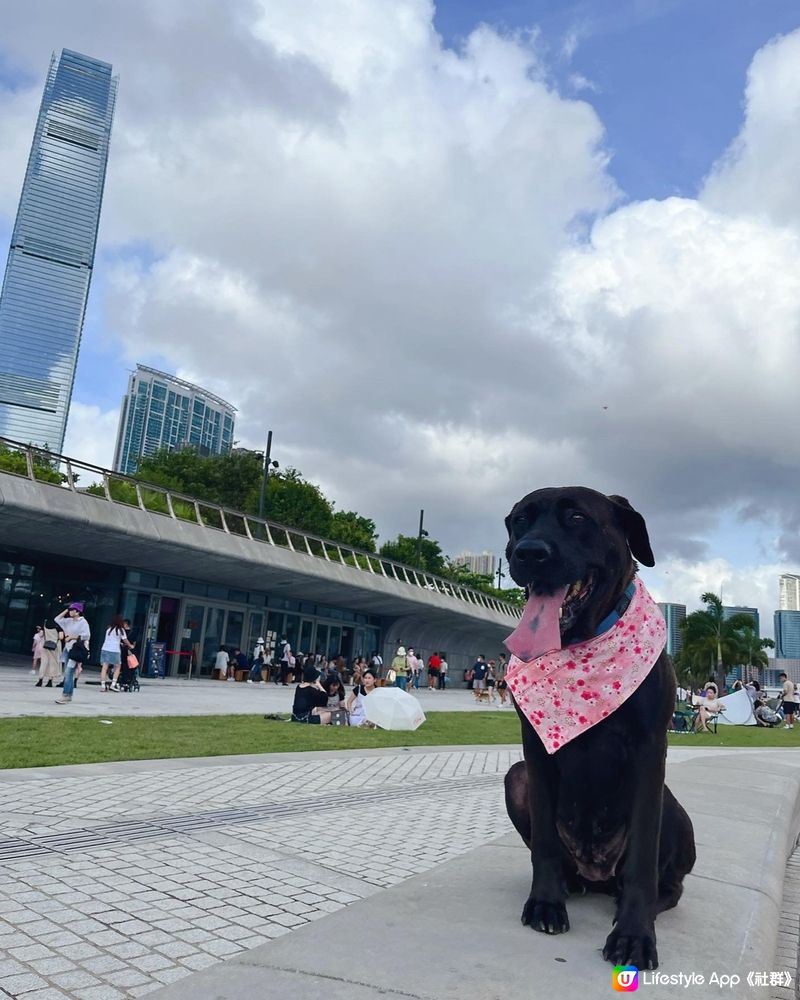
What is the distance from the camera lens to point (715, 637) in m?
64.6

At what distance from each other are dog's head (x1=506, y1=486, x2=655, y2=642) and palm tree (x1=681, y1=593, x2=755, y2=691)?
6765cm

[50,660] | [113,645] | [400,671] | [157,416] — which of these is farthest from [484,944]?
[157,416]

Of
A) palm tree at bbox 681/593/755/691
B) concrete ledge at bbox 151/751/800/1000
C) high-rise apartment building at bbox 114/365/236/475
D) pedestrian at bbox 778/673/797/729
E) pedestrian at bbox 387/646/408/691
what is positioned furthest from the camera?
high-rise apartment building at bbox 114/365/236/475

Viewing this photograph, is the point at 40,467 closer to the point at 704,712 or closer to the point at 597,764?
the point at 704,712

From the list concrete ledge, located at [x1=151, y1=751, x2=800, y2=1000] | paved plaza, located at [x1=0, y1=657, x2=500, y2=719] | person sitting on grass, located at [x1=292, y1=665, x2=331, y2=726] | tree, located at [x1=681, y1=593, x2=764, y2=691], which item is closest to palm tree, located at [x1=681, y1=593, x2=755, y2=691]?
tree, located at [x1=681, y1=593, x2=764, y2=691]

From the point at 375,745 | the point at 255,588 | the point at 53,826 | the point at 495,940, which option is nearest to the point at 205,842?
the point at 53,826

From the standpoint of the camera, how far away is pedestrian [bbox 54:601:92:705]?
47.0 ft

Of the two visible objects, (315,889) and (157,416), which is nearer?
(315,889)

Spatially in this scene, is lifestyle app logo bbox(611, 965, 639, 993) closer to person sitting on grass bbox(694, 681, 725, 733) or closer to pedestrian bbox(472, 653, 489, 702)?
person sitting on grass bbox(694, 681, 725, 733)

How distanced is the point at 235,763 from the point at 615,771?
6973 mm

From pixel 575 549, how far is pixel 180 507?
77.2ft

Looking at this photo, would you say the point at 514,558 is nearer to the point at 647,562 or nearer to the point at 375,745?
the point at 647,562

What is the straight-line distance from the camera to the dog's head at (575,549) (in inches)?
99.1

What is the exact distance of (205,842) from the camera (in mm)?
5070
